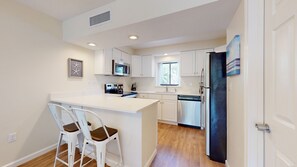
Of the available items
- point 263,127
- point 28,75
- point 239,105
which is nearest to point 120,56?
point 28,75

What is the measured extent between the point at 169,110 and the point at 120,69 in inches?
75.6

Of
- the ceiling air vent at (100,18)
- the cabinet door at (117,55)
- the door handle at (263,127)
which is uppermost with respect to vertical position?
the ceiling air vent at (100,18)

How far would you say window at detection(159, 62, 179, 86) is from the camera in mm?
4371

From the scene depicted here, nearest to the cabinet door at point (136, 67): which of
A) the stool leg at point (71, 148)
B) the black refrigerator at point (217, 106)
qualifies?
the black refrigerator at point (217, 106)

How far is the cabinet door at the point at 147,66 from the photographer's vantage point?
4367 millimetres

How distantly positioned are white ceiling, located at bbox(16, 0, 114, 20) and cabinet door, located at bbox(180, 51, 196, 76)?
2566 millimetres

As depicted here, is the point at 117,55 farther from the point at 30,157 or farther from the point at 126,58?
the point at 30,157

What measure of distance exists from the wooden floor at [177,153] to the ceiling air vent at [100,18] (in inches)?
87.8

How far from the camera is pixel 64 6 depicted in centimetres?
199

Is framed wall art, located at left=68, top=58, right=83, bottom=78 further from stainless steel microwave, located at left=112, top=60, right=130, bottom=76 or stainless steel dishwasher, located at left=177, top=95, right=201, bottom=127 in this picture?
stainless steel dishwasher, located at left=177, top=95, right=201, bottom=127

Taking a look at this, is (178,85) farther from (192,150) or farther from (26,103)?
(26,103)

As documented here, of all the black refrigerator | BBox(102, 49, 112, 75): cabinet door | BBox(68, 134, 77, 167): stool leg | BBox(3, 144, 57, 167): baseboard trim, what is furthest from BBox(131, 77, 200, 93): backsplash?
BBox(68, 134, 77, 167): stool leg

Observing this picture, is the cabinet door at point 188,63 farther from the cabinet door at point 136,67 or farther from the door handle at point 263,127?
the door handle at point 263,127

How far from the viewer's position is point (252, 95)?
1051mm
